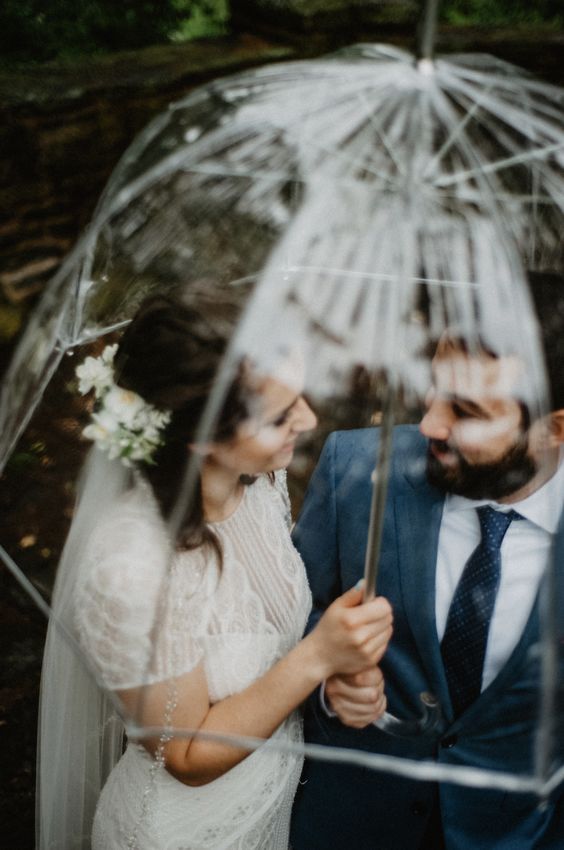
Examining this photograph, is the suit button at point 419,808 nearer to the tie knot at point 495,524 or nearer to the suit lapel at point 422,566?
the suit lapel at point 422,566

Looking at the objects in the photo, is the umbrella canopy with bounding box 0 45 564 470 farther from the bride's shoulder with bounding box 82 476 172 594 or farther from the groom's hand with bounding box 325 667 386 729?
the groom's hand with bounding box 325 667 386 729

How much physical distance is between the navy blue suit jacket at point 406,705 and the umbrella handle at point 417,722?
2 cm

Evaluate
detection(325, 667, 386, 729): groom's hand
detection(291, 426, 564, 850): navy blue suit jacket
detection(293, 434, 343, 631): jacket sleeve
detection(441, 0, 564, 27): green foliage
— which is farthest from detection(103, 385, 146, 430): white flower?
detection(441, 0, 564, 27): green foliage

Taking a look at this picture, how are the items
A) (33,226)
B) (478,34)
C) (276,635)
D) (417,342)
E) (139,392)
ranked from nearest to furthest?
1. (417,342)
2. (139,392)
3. (276,635)
4. (33,226)
5. (478,34)

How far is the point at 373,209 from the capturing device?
56.6 inches

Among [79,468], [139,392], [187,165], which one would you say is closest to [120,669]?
[79,468]

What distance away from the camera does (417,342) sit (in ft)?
4.92

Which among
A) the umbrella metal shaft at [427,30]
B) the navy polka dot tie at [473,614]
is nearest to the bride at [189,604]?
the navy polka dot tie at [473,614]

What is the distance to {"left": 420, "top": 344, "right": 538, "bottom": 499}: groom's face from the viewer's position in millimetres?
1590

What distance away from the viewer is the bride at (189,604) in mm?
1684

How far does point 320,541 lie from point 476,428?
2.32 ft

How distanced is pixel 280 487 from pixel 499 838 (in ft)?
3.99

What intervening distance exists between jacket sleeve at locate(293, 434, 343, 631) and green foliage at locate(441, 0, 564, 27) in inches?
209

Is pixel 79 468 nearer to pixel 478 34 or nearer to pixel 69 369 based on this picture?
pixel 69 369
